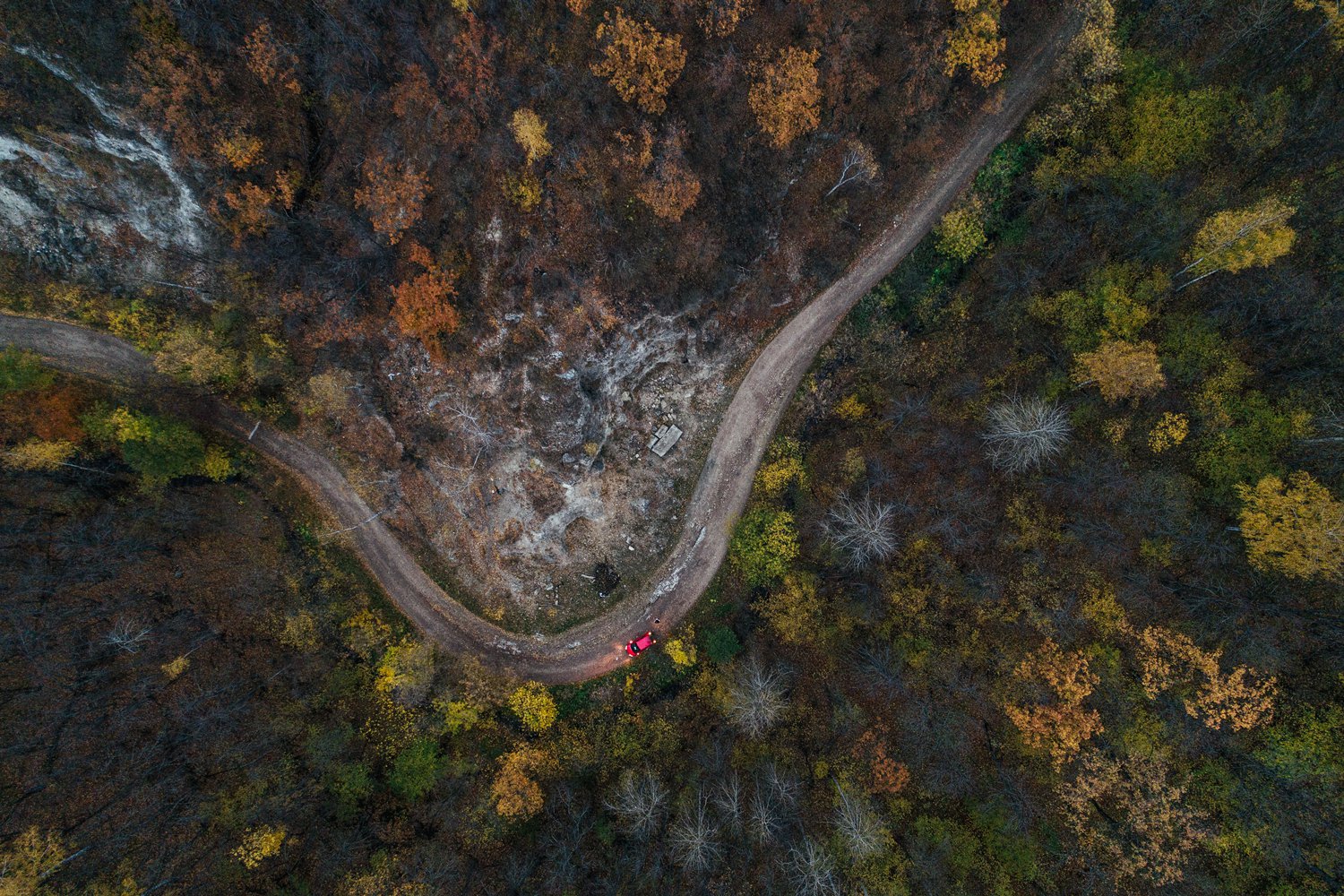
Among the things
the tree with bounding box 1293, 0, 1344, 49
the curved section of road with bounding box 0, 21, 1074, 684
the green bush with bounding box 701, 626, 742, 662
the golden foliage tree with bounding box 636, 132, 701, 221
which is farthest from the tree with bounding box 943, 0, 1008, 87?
the green bush with bounding box 701, 626, 742, 662

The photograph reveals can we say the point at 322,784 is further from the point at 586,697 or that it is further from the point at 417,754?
the point at 586,697

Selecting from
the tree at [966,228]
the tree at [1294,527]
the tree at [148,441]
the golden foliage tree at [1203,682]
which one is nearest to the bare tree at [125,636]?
the tree at [148,441]

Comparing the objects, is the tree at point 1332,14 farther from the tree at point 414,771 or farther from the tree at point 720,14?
the tree at point 414,771

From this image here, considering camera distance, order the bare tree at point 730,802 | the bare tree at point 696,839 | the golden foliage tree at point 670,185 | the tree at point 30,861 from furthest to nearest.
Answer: the bare tree at point 730,802, the golden foliage tree at point 670,185, the bare tree at point 696,839, the tree at point 30,861

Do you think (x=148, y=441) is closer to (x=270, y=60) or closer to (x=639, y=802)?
(x=270, y=60)

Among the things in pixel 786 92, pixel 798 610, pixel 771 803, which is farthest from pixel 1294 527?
pixel 786 92

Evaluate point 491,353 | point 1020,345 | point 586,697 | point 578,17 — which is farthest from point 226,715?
point 1020,345

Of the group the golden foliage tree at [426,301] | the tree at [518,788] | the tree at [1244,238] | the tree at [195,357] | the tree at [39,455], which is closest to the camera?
the tree at [1244,238]

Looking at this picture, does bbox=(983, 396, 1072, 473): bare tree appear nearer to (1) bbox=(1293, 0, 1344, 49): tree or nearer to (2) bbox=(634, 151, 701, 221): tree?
(2) bbox=(634, 151, 701, 221): tree
